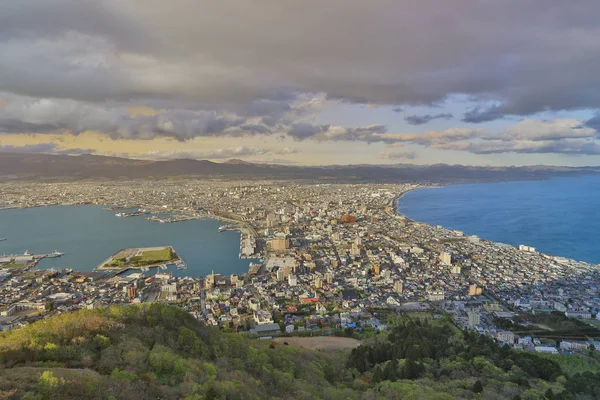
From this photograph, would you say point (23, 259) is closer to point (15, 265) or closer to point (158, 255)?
point (15, 265)

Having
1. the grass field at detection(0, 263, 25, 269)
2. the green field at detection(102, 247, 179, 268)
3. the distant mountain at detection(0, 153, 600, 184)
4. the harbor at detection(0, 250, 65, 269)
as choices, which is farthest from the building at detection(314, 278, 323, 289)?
the distant mountain at detection(0, 153, 600, 184)

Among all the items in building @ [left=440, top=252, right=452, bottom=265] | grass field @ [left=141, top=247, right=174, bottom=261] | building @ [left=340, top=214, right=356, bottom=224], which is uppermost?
building @ [left=340, top=214, right=356, bottom=224]

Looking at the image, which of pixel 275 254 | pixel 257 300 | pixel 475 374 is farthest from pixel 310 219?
A: pixel 475 374

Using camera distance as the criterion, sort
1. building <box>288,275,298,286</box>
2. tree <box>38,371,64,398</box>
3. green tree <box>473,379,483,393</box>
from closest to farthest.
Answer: tree <box>38,371,64,398</box> → green tree <box>473,379,483,393</box> → building <box>288,275,298,286</box>

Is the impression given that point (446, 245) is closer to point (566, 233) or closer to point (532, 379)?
point (566, 233)

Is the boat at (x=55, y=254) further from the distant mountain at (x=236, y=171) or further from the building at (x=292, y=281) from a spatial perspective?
the distant mountain at (x=236, y=171)

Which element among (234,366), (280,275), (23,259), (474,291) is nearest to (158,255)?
(23,259)

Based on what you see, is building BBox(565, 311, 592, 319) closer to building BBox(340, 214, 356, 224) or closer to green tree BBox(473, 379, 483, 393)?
green tree BBox(473, 379, 483, 393)
